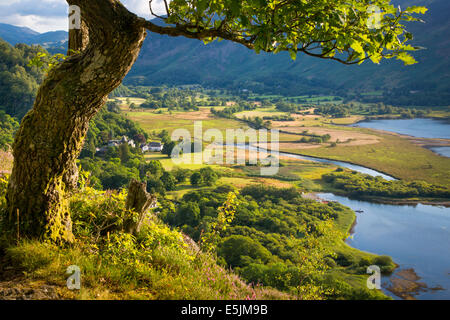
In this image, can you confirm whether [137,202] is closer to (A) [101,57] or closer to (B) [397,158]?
(A) [101,57]

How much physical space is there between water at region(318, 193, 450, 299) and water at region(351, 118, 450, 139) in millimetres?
53472

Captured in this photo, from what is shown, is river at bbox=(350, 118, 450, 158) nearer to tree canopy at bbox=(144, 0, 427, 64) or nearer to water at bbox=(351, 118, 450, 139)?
water at bbox=(351, 118, 450, 139)

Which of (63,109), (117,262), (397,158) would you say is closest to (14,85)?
(63,109)

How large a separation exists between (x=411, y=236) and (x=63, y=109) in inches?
1638

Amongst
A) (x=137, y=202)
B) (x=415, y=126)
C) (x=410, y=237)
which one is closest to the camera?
(x=137, y=202)

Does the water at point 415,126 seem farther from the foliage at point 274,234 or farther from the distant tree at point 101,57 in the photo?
the distant tree at point 101,57

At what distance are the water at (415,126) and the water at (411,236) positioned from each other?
5347 cm

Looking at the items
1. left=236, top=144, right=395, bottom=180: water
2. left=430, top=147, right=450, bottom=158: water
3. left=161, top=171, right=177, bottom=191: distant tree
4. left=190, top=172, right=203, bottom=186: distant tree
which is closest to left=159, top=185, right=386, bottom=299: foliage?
left=190, top=172, right=203, bottom=186: distant tree

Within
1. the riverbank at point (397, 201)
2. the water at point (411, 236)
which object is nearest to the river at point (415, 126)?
the riverbank at point (397, 201)

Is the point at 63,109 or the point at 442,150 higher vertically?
the point at 63,109

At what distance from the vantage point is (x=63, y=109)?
3.88 m

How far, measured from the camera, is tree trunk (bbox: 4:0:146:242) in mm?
3854

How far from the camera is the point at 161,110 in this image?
134250 mm
